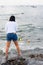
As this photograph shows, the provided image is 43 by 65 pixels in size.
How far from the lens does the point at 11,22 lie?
1428 centimetres

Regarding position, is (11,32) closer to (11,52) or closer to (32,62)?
(32,62)

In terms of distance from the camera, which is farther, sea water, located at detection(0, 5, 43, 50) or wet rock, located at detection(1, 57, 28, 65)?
sea water, located at detection(0, 5, 43, 50)

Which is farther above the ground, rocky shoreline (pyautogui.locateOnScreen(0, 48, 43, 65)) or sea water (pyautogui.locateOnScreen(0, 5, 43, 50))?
rocky shoreline (pyautogui.locateOnScreen(0, 48, 43, 65))

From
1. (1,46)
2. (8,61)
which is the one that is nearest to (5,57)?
(8,61)

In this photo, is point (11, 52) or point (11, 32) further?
point (11, 52)

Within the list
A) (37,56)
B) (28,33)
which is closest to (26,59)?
(37,56)

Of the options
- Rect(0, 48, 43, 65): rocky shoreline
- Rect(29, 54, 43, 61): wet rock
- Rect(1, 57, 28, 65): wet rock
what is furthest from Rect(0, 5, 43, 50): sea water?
Rect(1, 57, 28, 65): wet rock

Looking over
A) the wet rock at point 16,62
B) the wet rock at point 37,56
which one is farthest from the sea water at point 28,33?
the wet rock at point 16,62

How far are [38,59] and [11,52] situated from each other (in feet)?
8.78

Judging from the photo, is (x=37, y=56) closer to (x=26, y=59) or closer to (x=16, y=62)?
(x=26, y=59)

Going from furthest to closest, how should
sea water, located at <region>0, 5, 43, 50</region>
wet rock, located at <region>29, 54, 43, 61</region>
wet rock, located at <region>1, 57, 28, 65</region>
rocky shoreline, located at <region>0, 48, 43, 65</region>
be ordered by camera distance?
sea water, located at <region>0, 5, 43, 50</region> < wet rock, located at <region>29, 54, 43, 61</region> < rocky shoreline, located at <region>0, 48, 43, 65</region> < wet rock, located at <region>1, 57, 28, 65</region>

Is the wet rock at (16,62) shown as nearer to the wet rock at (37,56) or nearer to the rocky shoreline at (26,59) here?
the rocky shoreline at (26,59)

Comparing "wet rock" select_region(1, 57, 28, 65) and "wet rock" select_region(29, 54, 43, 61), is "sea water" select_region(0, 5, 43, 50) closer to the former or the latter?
"wet rock" select_region(29, 54, 43, 61)

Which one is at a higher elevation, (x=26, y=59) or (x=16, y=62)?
(x=16, y=62)
